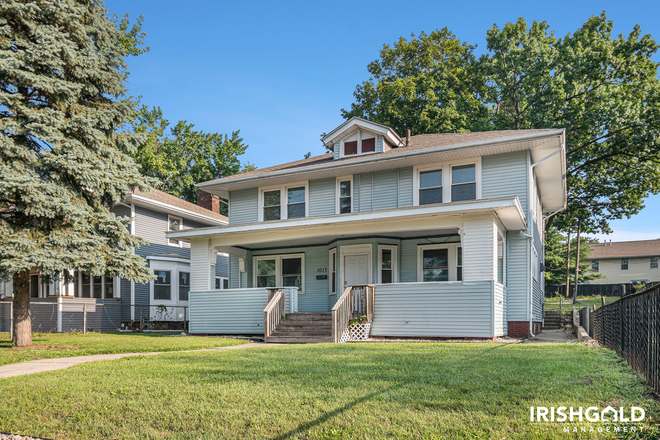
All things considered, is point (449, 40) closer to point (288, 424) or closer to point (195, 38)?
point (195, 38)

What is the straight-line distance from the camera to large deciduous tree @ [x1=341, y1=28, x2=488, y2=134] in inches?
1149

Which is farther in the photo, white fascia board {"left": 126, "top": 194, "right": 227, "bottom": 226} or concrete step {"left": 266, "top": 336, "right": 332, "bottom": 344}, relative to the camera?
white fascia board {"left": 126, "top": 194, "right": 227, "bottom": 226}

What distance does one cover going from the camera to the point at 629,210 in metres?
28.8

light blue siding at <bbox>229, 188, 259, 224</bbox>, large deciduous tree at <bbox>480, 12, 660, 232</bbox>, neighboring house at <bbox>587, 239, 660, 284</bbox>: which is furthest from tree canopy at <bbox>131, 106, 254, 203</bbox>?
neighboring house at <bbox>587, 239, 660, 284</bbox>

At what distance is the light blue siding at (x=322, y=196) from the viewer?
1762 cm

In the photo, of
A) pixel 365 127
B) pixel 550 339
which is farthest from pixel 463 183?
pixel 550 339

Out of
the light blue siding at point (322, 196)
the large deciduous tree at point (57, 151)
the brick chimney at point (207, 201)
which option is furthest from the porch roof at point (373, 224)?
the brick chimney at point (207, 201)

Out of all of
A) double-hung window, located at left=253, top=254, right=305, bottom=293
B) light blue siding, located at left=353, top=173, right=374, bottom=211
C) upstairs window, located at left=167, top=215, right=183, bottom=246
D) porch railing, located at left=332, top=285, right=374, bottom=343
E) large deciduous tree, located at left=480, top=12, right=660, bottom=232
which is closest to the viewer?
porch railing, located at left=332, top=285, right=374, bottom=343

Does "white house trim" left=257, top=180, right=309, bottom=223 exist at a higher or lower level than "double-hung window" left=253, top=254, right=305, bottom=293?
higher

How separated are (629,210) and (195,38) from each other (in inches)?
1027

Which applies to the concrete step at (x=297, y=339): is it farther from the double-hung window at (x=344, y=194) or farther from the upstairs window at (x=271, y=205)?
the upstairs window at (x=271, y=205)

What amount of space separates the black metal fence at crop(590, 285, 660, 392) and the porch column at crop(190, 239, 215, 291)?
12.7 meters

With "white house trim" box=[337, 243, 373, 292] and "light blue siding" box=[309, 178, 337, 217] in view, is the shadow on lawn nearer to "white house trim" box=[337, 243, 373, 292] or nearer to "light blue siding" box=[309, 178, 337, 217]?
"white house trim" box=[337, 243, 373, 292]

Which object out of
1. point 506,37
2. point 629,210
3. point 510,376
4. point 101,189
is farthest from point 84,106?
point 629,210
